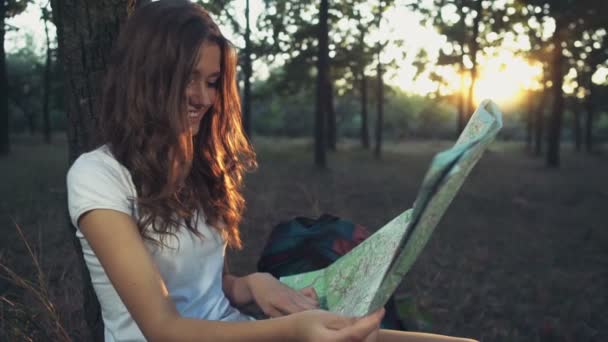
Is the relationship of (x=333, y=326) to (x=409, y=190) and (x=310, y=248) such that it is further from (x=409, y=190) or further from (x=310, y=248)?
(x=409, y=190)

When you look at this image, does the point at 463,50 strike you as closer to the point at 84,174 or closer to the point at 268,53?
the point at 268,53

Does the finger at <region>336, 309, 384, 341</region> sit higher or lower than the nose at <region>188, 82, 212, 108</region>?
lower

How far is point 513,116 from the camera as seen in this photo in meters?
70.4

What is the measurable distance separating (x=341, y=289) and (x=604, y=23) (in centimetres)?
1835

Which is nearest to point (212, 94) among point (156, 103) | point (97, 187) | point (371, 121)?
point (156, 103)

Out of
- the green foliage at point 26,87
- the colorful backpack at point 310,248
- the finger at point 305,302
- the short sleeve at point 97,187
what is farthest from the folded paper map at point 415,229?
the green foliage at point 26,87

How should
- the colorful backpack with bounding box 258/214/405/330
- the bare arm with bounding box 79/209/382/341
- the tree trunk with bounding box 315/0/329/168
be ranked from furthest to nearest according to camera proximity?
the tree trunk with bounding box 315/0/329/168
the colorful backpack with bounding box 258/214/405/330
the bare arm with bounding box 79/209/382/341

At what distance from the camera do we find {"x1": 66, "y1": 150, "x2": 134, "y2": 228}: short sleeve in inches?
58.8

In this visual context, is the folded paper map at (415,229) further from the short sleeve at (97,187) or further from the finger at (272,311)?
the short sleeve at (97,187)

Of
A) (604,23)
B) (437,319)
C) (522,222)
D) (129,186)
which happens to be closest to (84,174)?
(129,186)

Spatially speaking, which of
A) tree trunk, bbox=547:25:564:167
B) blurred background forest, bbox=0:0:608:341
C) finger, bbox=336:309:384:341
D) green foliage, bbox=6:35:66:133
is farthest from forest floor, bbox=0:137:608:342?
green foliage, bbox=6:35:66:133

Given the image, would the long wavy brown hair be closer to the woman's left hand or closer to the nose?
the nose

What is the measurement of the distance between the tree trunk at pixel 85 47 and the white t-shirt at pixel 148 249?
920 millimetres

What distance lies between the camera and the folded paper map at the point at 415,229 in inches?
45.5
